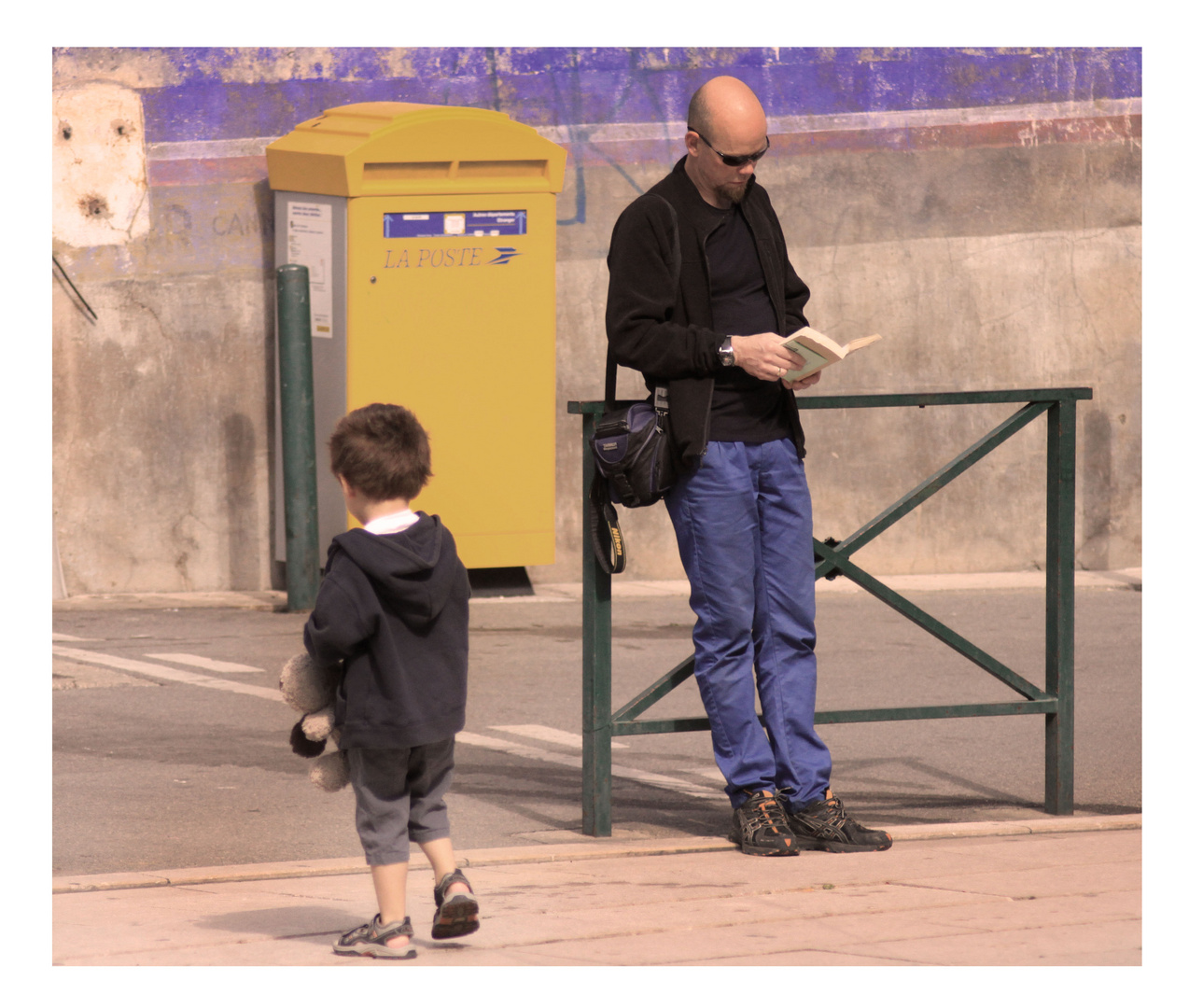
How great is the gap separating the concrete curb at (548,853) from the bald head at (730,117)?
1.93 m

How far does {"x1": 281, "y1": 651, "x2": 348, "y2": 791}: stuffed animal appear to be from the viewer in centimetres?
402

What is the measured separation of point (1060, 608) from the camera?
19.1 ft

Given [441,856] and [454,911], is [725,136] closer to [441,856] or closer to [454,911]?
[441,856]

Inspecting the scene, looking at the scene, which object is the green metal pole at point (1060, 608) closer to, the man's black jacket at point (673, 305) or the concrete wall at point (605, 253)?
the man's black jacket at point (673, 305)

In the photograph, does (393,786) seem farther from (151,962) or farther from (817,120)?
(817,120)

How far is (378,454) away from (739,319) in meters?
1.46

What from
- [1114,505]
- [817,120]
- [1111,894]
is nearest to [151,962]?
[1111,894]

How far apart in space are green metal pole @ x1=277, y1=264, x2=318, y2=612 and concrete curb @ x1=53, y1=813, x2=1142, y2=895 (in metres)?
4.57

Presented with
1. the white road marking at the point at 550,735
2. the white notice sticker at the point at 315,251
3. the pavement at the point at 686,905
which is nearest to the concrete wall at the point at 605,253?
the white notice sticker at the point at 315,251

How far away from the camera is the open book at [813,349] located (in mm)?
4785

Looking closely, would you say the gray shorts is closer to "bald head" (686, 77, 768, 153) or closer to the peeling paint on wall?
"bald head" (686, 77, 768, 153)

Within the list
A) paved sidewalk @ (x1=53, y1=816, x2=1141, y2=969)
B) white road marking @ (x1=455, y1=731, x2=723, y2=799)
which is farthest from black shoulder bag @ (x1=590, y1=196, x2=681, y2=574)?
white road marking @ (x1=455, y1=731, x2=723, y2=799)

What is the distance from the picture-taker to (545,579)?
35.4 feet

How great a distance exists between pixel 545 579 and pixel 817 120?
3.14m
